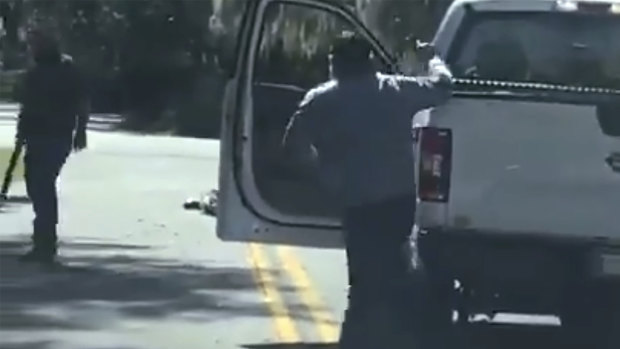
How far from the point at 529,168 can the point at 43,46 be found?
683 centimetres

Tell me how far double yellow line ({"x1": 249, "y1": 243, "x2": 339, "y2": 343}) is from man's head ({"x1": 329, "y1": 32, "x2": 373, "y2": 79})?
3302 mm

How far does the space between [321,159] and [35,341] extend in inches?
130

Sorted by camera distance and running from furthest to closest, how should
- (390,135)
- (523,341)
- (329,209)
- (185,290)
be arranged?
(185,290) → (523,341) → (329,209) → (390,135)

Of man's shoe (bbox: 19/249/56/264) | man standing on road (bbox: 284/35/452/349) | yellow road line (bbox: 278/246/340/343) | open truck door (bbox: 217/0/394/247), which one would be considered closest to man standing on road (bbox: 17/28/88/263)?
man's shoe (bbox: 19/249/56/264)

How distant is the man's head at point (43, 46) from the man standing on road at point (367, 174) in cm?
677

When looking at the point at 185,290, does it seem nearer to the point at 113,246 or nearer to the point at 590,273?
the point at 113,246

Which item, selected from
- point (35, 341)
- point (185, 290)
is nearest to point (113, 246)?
point (185, 290)

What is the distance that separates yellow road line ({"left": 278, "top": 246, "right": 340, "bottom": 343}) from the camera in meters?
12.6

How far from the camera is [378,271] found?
29.9 feet

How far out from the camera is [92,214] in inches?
870

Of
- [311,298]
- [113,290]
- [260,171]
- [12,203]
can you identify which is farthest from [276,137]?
[12,203]

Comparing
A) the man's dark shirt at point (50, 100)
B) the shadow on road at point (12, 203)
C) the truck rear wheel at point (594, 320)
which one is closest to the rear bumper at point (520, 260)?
the truck rear wheel at point (594, 320)

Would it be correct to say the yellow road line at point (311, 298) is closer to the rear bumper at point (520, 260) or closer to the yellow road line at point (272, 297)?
the yellow road line at point (272, 297)

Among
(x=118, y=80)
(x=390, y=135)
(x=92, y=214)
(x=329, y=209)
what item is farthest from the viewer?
(x=118, y=80)
